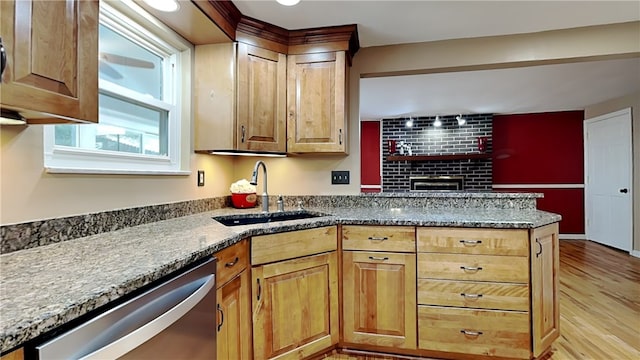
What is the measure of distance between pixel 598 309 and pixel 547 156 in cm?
393

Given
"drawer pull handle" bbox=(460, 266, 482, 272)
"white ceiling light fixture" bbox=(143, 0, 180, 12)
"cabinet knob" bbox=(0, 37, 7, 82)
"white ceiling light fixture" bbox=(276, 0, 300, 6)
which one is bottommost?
"drawer pull handle" bbox=(460, 266, 482, 272)

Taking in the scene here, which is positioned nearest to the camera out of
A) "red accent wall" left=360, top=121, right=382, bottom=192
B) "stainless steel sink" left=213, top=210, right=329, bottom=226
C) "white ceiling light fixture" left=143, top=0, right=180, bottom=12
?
"white ceiling light fixture" left=143, top=0, right=180, bottom=12

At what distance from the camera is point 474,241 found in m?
1.90

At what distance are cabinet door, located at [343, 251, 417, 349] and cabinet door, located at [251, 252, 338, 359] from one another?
97mm

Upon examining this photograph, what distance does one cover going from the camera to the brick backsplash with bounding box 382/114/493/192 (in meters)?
6.04

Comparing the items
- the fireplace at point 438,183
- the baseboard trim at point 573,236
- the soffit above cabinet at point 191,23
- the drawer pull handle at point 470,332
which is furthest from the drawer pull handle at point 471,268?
the baseboard trim at point 573,236

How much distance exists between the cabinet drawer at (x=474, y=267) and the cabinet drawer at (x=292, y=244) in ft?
1.81

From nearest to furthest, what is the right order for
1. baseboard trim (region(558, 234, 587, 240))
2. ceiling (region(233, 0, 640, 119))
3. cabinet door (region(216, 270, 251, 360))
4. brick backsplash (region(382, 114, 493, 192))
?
cabinet door (region(216, 270, 251, 360))
ceiling (region(233, 0, 640, 119))
baseboard trim (region(558, 234, 587, 240))
brick backsplash (region(382, 114, 493, 192))

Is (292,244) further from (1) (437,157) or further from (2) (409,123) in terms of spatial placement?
(2) (409,123)

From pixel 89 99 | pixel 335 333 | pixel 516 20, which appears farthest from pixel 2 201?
pixel 516 20

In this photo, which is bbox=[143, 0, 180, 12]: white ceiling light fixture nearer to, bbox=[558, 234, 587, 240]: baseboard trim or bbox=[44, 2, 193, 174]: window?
bbox=[44, 2, 193, 174]: window

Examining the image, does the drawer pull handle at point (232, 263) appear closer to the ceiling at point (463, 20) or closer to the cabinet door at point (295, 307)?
the cabinet door at point (295, 307)

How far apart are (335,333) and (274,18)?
6.78 ft

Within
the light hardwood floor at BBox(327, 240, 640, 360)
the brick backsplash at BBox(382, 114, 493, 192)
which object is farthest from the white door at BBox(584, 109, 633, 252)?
the brick backsplash at BBox(382, 114, 493, 192)
